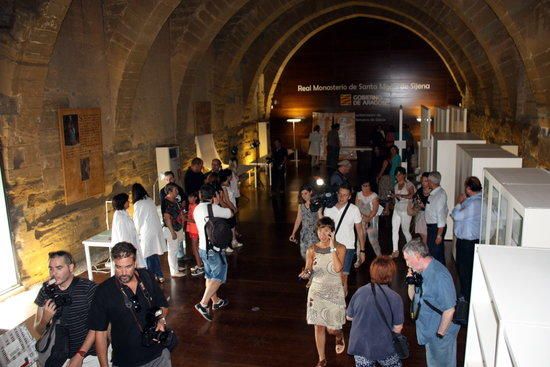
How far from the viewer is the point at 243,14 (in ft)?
42.0

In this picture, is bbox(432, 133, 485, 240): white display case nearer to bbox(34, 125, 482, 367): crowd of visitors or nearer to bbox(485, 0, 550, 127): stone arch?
bbox(485, 0, 550, 127): stone arch

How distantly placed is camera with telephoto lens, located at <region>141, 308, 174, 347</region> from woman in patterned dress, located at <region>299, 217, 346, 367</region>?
152 cm

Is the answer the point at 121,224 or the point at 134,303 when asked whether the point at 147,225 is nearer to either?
the point at 121,224

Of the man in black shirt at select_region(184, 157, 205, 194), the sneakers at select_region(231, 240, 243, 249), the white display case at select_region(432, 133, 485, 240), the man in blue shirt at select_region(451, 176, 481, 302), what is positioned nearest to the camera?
the man in blue shirt at select_region(451, 176, 481, 302)

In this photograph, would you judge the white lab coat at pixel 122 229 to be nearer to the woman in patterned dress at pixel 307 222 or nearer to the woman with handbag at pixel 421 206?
the woman in patterned dress at pixel 307 222

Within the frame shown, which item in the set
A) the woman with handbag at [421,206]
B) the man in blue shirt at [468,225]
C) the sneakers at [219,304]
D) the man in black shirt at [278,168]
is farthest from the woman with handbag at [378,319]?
the man in black shirt at [278,168]

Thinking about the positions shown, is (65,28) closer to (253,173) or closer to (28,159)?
(28,159)

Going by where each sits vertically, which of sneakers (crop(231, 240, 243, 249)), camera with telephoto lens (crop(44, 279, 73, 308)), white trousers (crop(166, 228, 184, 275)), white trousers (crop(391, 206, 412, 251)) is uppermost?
camera with telephoto lens (crop(44, 279, 73, 308))

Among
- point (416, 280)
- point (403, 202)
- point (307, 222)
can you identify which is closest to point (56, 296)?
point (416, 280)

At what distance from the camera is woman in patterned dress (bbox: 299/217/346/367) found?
4.37 m

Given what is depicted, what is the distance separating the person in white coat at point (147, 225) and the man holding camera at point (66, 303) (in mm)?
2550

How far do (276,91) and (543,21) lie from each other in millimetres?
14177

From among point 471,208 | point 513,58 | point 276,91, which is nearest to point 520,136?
point 513,58

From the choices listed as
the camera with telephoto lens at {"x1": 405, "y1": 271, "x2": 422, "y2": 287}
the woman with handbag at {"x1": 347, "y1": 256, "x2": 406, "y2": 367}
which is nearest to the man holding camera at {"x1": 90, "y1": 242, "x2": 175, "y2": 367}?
the woman with handbag at {"x1": 347, "y1": 256, "x2": 406, "y2": 367}
